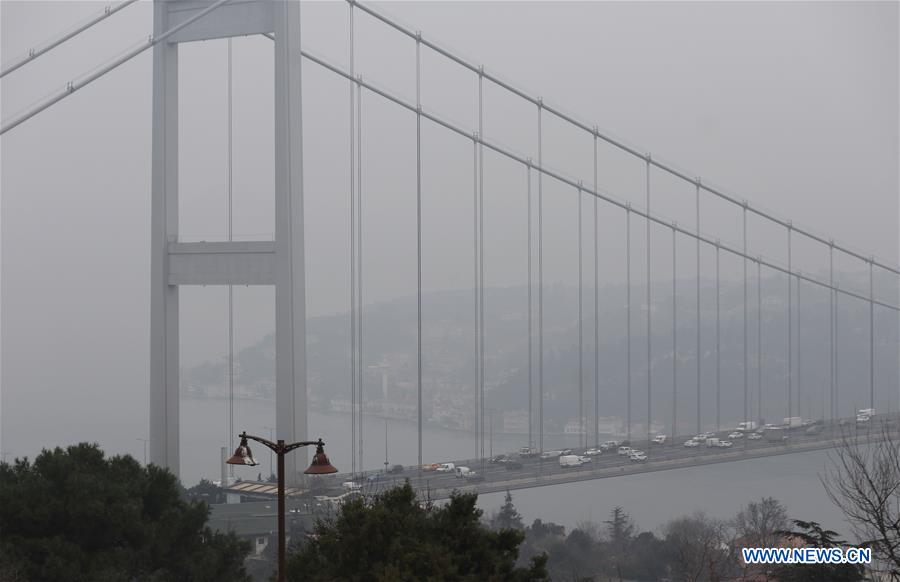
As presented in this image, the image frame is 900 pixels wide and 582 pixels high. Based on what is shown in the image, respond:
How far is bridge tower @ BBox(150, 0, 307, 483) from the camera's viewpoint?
9727 mm

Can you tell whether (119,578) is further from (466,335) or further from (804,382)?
(804,382)

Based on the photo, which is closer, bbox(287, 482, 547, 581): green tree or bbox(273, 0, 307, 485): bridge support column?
bbox(287, 482, 547, 581): green tree

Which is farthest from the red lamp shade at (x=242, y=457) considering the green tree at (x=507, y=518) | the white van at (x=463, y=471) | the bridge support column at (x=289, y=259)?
the green tree at (x=507, y=518)

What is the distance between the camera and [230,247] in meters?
10.0

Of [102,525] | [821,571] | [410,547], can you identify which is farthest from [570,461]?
[410,547]

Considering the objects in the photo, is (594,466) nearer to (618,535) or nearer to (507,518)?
(507,518)

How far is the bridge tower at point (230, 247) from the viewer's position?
9.73m

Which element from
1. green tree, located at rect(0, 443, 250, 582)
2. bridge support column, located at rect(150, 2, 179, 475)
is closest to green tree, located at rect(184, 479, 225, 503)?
bridge support column, located at rect(150, 2, 179, 475)

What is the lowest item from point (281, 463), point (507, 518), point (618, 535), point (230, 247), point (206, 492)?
point (618, 535)

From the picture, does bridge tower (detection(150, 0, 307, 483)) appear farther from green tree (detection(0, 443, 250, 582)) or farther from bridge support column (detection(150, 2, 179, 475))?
green tree (detection(0, 443, 250, 582))

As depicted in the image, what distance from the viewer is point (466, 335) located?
99.5ft

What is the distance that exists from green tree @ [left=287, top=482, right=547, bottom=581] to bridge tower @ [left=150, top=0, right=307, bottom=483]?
2.94m

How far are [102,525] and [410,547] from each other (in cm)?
334

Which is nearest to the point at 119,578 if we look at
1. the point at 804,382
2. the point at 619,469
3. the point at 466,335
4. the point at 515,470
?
the point at 515,470
